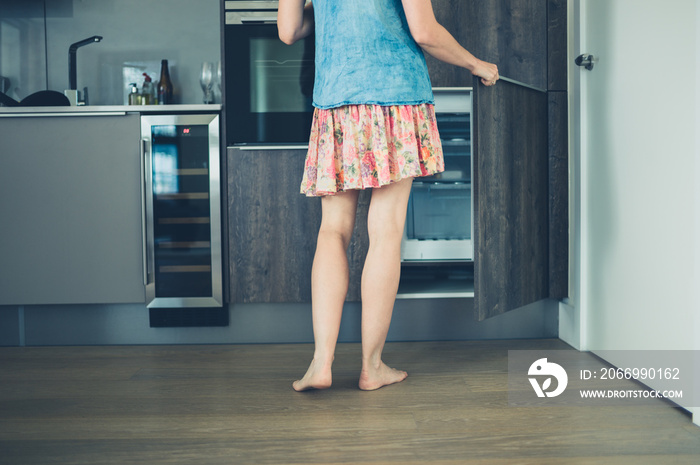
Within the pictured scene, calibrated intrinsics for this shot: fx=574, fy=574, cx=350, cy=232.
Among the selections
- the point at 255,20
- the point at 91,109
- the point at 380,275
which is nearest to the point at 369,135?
the point at 380,275

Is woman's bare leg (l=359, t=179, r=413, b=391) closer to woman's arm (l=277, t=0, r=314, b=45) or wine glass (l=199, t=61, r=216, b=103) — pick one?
woman's arm (l=277, t=0, r=314, b=45)

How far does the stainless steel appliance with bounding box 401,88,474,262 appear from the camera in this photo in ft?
6.76

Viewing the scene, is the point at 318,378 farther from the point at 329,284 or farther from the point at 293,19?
the point at 293,19

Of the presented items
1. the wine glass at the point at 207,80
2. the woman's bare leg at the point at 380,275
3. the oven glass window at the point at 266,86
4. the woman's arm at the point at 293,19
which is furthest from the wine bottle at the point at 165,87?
the woman's bare leg at the point at 380,275

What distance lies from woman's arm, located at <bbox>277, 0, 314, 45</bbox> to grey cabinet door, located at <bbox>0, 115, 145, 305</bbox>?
0.74 m

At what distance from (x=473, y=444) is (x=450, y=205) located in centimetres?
116

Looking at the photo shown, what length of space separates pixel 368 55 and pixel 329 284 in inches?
23.8

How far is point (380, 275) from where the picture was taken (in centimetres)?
155

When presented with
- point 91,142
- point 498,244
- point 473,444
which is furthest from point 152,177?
point 473,444

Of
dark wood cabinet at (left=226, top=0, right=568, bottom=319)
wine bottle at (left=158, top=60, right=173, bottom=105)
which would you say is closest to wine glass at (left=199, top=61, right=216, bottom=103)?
wine bottle at (left=158, top=60, right=173, bottom=105)

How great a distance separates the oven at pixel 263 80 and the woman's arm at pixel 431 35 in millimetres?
687

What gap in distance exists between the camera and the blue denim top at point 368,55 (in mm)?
1462

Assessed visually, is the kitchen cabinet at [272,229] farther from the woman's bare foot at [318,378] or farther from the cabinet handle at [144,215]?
the woman's bare foot at [318,378]

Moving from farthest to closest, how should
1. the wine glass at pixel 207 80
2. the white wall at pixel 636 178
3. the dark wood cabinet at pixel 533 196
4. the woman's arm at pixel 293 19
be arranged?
the wine glass at pixel 207 80
the dark wood cabinet at pixel 533 196
the woman's arm at pixel 293 19
the white wall at pixel 636 178
